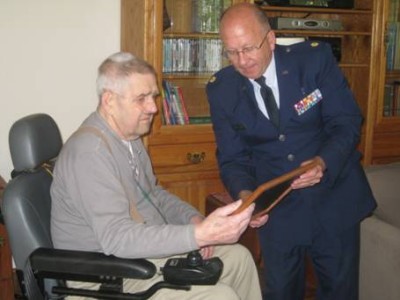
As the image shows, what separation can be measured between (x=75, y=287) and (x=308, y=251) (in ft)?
2.87

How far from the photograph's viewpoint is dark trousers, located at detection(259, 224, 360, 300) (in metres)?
1.86

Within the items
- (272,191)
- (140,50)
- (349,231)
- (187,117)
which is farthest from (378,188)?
(140,50)

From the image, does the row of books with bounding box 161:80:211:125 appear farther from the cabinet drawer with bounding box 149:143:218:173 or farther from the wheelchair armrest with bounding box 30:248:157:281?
the wheelchair armrest with bounding box 30:248:157:281

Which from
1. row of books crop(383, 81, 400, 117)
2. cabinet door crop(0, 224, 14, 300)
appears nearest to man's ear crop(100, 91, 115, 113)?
cabinet door crop(0, 224, 14, 300)

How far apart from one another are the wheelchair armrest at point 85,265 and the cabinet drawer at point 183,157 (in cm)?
117

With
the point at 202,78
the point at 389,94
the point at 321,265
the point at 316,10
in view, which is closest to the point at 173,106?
the point at 202,78

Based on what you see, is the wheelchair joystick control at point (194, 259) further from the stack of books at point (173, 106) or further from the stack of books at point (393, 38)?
the stack of books at point (393, 38)

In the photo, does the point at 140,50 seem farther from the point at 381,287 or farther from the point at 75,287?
the point at 381,287

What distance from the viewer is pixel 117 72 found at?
1626 mm

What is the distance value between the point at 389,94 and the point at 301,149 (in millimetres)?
1601

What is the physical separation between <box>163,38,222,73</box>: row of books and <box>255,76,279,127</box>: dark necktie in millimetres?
975

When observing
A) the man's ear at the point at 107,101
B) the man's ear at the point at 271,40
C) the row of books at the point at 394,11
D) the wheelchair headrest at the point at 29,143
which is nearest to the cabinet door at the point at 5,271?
the wheelchair headrest at the point at 29,143

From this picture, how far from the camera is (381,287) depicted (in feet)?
6.45

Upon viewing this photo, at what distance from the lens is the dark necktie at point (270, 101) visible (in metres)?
1.83
